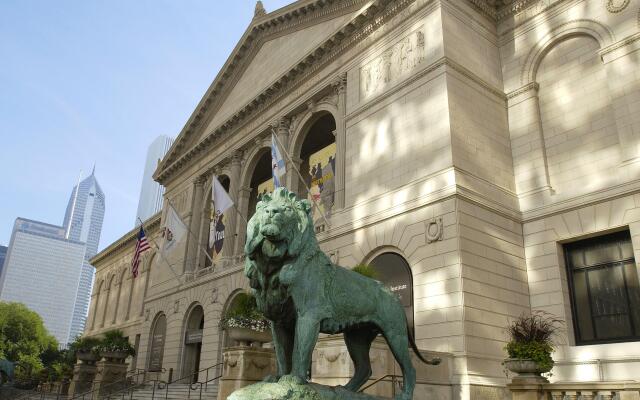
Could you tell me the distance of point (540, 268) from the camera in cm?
1716

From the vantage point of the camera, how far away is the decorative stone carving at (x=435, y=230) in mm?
16297

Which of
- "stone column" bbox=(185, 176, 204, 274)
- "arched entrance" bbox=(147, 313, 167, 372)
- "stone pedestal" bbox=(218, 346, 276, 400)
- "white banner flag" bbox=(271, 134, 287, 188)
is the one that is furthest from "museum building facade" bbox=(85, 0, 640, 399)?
"stone column" bbox=(185, 176, 204, 274)

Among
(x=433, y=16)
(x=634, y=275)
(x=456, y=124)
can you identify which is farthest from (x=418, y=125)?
(x=634, y=275)

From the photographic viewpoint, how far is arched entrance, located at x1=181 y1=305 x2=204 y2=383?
29.1 meters

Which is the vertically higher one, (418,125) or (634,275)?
(418,125)

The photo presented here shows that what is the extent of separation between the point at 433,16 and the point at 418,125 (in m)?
4.15

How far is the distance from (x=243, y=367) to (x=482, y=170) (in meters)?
10.0

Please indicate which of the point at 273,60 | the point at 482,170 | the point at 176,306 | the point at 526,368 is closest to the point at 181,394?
the point at 176,306

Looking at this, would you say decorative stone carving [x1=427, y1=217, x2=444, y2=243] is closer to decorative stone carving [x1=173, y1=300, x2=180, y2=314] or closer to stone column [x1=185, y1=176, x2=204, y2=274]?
stone column [x1=185, y1=176, x2=204, y2=274]

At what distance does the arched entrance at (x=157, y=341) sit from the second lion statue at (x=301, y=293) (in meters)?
28.7

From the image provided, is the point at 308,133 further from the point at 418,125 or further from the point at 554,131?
the point at 554,131

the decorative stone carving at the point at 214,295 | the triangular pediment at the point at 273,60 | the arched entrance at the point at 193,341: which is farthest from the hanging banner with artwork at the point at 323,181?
the arched entrance at the point at 193,341

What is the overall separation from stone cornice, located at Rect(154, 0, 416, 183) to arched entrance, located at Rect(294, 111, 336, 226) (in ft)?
7.66

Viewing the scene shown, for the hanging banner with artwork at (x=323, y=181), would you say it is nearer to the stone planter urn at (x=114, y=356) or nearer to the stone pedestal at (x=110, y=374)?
the stone pedestal at (x=110, y=374)
